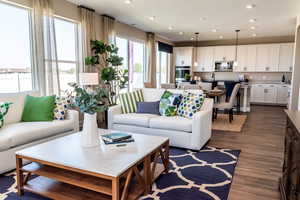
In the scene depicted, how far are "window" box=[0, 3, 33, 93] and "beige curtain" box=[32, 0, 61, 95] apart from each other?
155 millimetres

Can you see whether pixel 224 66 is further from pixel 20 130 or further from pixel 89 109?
pixel 20 130

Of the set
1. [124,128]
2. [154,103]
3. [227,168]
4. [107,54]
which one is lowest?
[227,168]

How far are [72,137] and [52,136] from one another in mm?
794

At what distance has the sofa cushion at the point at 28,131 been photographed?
270 centimetres

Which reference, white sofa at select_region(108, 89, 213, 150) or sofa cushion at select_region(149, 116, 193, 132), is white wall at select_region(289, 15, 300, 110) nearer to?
white sofa at select_region(108, 89, 213, 150)

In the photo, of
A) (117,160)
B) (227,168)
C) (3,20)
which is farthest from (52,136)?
(227,168)

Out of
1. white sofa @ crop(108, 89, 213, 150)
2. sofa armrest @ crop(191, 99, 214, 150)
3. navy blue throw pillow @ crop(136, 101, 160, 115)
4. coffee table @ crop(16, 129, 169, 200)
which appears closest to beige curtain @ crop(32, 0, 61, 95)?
white sofa @ crop(108, 89, 213, 150)

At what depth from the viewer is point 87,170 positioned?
1855mm

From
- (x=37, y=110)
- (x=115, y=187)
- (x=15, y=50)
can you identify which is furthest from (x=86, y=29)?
(x=115, y=187)

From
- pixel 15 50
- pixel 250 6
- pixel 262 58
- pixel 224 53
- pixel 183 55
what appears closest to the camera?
pixel 15 50

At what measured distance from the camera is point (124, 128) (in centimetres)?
401

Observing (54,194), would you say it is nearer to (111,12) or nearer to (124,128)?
(124,128)

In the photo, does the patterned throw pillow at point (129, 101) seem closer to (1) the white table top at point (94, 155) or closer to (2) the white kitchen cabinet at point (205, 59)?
(1) the white table top at point (94, 155)

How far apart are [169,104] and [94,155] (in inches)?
82.0
